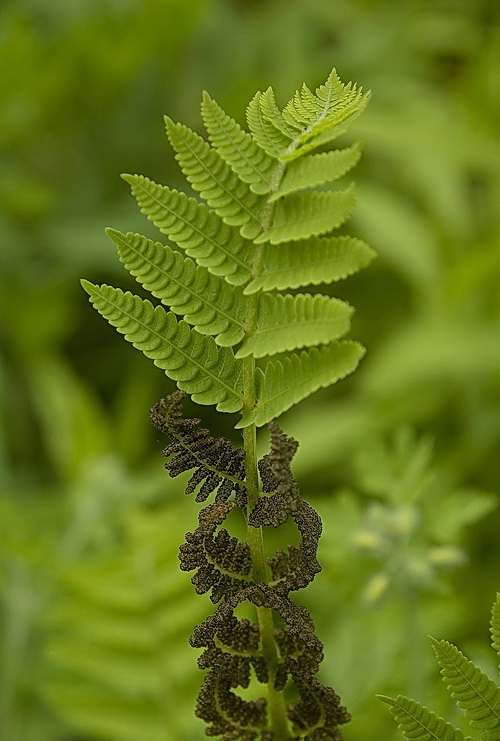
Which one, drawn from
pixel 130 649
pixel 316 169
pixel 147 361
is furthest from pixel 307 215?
pixel 147 361

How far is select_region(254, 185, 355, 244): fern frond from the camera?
20.2 inches

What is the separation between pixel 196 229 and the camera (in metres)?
0.52

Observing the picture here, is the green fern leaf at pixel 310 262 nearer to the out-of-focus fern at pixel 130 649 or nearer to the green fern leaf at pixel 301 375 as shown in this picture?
the green fern leaf at pixel 301 375

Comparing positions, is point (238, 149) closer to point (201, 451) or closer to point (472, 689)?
point (201, 451)

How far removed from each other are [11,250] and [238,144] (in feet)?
7.49

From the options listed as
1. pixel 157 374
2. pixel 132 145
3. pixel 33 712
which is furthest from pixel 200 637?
pixel 132 145

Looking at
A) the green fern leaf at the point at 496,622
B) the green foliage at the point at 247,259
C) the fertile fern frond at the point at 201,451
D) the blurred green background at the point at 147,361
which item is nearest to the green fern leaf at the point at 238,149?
the green foliage at the point at 247,259

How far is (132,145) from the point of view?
2932 mm

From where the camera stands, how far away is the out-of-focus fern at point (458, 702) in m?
0.49

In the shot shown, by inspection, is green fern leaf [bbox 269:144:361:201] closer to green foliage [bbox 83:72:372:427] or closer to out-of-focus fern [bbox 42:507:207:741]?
green foliage [bbox 83:72:372:427]

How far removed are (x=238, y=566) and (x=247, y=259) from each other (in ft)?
0.52

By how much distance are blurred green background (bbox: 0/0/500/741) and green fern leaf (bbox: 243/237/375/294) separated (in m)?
0.68

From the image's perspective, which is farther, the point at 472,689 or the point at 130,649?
the point at 130,649

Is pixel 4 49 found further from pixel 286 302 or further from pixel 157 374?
pixel 286 302
